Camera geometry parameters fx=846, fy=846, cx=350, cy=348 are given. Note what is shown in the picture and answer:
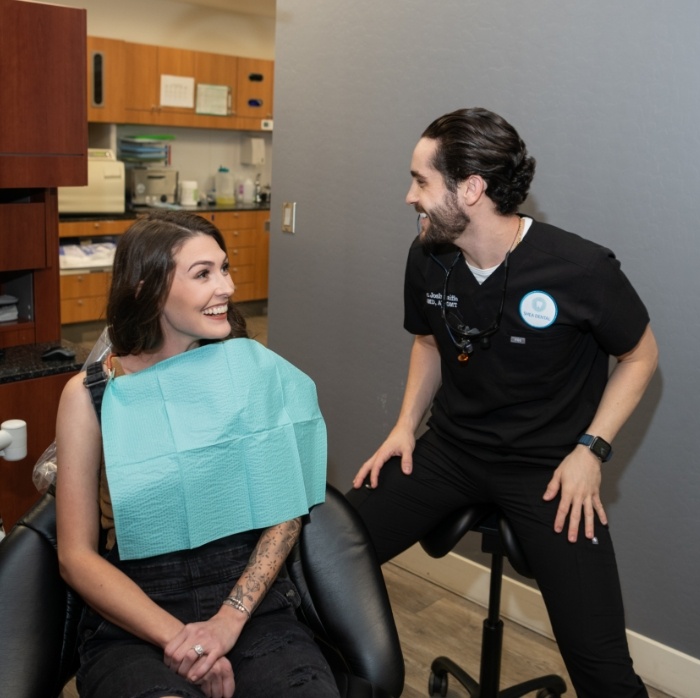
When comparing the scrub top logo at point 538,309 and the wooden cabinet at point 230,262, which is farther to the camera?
the wooden cabinet at point 230,262

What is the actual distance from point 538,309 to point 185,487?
788mm

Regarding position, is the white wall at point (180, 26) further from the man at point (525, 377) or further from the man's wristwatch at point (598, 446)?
the man's wristwatch at point (598, 446)

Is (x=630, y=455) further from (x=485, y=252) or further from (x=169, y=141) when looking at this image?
(x=169, y=141)

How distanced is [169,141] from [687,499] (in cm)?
517

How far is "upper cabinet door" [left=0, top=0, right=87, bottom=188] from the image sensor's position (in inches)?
90.1

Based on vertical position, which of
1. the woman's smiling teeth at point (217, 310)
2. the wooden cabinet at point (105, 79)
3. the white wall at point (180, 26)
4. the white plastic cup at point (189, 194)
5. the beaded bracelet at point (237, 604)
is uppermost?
the white wall at point (180, 26)

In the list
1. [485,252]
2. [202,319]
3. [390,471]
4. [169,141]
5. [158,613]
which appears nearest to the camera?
[158,613]

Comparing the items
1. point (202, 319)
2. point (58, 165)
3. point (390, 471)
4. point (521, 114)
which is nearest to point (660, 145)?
point (521, 114)

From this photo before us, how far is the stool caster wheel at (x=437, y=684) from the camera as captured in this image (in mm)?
2188

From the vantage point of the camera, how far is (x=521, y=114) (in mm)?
2219

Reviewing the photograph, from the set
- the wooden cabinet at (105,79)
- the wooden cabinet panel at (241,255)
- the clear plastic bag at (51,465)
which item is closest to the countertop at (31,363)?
the clear plastic bag at (51,465)

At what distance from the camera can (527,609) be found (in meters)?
2.50

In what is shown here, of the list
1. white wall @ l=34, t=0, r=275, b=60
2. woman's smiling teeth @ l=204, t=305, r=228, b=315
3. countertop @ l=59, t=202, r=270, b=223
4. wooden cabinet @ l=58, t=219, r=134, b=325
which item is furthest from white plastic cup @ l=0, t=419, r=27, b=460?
white wall @ l=34, t=0, r=275, b=60

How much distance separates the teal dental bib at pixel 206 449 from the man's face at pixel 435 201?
0.45m
